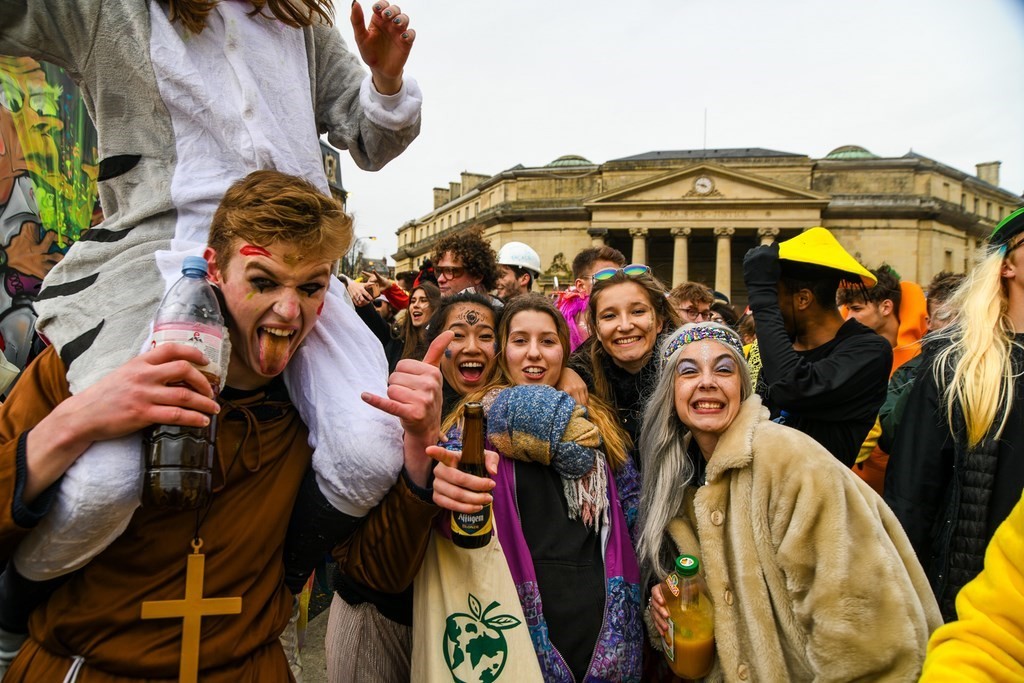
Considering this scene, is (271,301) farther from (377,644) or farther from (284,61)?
(377,644)

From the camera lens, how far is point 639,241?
4034cm

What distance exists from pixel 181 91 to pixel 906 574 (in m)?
2.88

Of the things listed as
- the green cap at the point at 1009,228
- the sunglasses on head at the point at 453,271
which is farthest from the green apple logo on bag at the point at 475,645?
the sunglasses on head at the point at 453,271

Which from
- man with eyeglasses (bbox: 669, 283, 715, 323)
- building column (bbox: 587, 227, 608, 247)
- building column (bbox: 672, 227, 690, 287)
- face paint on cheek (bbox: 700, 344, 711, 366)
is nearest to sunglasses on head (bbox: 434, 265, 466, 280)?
man with eyeglasses (bbox: 669, 283, 715, 323)

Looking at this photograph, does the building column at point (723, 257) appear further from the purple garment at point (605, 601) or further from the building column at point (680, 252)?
the purple garment at point (605, 601)

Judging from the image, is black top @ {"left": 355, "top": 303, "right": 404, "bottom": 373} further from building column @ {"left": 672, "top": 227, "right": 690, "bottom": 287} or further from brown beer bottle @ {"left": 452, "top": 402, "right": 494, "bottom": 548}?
building column @ {"left": 672, "top": 227, "right": 690, "bottom": 287}

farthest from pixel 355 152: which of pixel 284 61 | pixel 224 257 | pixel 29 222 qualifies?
pixel 29 222

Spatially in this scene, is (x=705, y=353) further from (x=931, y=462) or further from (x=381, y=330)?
(x=381, y=330)

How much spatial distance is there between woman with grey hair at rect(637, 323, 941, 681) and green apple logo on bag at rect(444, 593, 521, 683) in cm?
74

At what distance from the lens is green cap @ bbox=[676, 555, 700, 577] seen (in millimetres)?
2258

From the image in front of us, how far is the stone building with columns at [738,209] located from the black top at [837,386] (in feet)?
108

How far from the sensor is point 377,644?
2.35m

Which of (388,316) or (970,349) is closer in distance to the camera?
(970,349)

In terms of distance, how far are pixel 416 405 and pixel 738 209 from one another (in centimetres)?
4206
